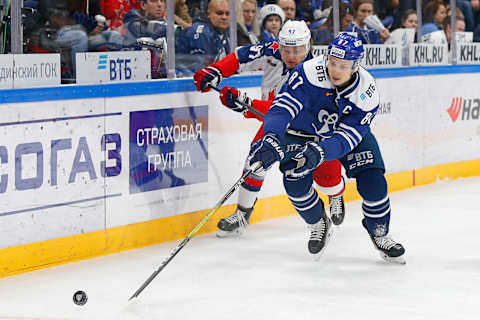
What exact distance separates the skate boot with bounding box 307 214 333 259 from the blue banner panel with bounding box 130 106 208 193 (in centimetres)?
88

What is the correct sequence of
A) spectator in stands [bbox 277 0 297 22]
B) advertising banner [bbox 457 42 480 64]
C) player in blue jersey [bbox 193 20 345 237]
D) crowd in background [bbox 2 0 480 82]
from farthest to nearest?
advertising banner [bbox 457 42 480 64] → spectator in stands [bbox 277 0 297 22] → player in blue jersey [bbox 193 20 345 237] → crowd in background [bbox 2 0 480 82]

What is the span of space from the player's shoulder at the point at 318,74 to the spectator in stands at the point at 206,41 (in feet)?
3.67

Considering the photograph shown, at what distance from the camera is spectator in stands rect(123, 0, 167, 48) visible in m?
4.95

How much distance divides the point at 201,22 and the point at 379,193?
1.61 metres

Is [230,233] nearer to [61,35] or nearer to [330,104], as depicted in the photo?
[330,104]

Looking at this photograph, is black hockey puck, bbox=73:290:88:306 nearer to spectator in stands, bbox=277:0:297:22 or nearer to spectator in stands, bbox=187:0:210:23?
spectator in stands, bbox=187:0:210:23

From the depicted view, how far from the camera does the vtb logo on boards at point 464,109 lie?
7480 millimetres

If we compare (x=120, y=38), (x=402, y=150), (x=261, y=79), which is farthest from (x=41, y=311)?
(x=402, y=150)

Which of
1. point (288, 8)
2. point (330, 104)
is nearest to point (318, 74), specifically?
point (330, 104)

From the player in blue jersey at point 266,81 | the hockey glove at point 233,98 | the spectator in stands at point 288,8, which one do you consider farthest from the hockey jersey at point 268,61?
the spectator in stands at point 288,8

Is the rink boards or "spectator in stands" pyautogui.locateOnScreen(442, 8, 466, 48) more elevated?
"spectator in stands" pyautogui.locateOnScreen(442, 8, 466, 48)

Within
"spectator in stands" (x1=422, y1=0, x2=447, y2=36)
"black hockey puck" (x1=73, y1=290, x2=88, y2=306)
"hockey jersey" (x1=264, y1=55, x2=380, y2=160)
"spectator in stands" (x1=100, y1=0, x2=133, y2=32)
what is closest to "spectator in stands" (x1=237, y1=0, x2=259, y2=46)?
"spectator in stands" (x1=100, y1=0, x2=133, y2=32)

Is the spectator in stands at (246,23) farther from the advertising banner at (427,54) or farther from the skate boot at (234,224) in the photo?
the advertising banner at (427,54)

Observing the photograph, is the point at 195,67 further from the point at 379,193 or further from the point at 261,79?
the point at 379,193
